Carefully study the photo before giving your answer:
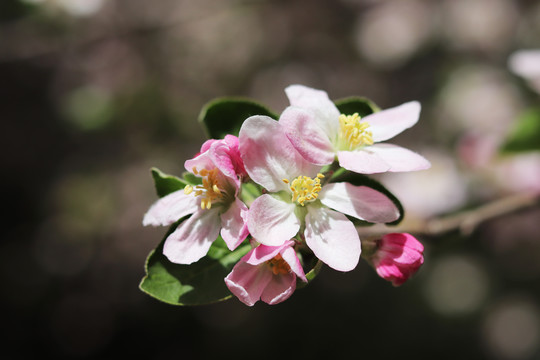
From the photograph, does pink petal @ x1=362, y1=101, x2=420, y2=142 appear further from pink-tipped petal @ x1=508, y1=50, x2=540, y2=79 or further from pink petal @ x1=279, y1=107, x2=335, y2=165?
pink-tipped petal @ x1=508, y1=50, x2=540, y2=79

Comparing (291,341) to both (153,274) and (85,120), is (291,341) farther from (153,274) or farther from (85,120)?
(153,274)

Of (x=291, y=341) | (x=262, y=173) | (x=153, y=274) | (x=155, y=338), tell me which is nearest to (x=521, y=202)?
(x=262, y=173)

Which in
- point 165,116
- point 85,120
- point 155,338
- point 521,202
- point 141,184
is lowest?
point 155,338

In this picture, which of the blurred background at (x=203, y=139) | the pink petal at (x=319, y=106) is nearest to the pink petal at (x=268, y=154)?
the pink petal at (x=319, y=106)

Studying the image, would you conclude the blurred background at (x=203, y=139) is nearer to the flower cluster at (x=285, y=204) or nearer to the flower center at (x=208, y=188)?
the flower cluster at (x=285, y=204)

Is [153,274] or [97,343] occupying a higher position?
[153,274]

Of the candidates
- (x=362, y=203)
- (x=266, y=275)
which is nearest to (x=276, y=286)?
(x=266, y=275)

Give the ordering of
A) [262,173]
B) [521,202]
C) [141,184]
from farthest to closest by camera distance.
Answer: [141,184] < [521,202] < [262,173]
